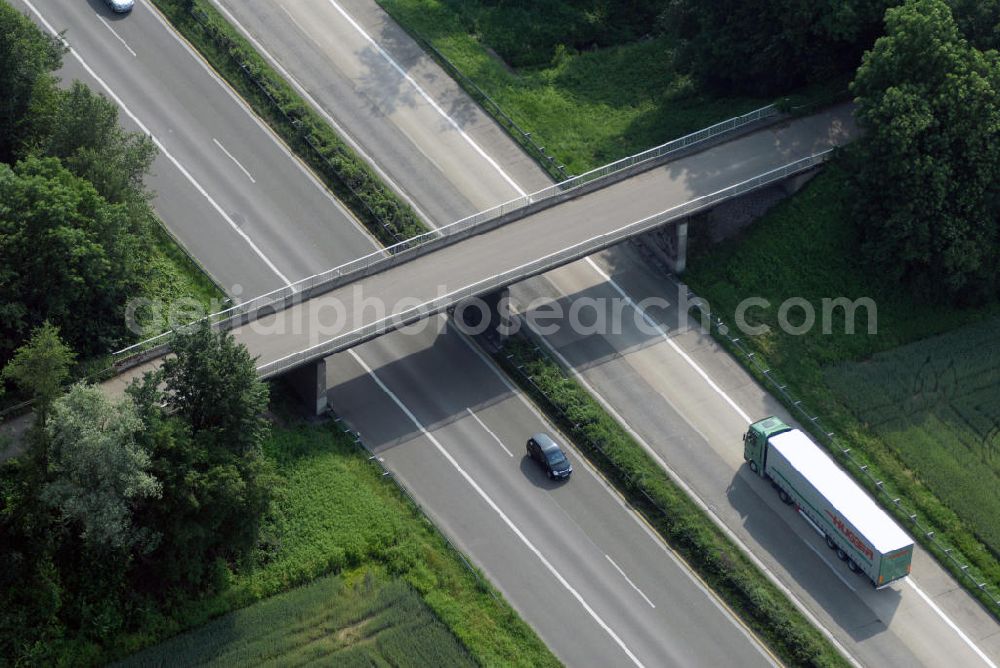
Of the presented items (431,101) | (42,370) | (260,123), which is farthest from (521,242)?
(42,370)

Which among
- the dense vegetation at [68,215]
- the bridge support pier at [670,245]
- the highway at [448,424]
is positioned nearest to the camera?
the highway at [448,424]

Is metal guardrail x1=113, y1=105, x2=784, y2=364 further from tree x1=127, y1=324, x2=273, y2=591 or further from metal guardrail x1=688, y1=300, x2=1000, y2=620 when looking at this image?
metal guardrail x1=688, y1=300, x2=1000, y2=620

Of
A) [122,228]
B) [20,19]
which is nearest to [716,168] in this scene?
[122,228]

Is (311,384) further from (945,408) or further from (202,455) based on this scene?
Answer: (945,408)

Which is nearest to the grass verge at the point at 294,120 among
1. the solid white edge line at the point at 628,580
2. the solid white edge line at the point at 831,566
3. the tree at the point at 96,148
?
the tree at the point at 96,148

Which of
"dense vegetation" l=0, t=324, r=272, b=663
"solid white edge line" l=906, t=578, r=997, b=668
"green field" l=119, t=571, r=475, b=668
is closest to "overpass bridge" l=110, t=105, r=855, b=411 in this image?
"dense vegetation" l=0, t=324, r=272, b=663

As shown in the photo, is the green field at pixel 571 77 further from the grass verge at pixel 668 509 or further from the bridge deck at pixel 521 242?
the grass verge at pixel 668 509
